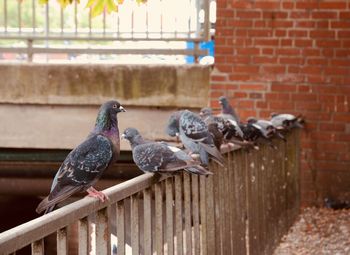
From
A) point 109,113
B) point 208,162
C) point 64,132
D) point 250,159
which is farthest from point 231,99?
point 109,113

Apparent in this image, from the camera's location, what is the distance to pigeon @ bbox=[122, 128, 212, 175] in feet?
16.0

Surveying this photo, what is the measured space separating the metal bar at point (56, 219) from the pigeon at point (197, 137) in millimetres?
1396

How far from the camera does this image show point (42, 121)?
1069 cm

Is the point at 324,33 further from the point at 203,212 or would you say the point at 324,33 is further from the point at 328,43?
the point at 203,212

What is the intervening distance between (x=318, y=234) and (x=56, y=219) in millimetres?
6529

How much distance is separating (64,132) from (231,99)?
2.08m

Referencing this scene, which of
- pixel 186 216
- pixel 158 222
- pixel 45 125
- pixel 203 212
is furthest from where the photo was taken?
pixel 45 125

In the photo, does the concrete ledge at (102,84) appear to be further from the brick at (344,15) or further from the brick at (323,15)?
the brick at (344,15)

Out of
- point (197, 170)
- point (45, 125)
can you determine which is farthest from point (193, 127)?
point (45, 125)

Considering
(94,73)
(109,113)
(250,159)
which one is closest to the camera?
(109,113)

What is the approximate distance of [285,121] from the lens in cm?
974

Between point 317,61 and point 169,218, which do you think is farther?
point 317,61

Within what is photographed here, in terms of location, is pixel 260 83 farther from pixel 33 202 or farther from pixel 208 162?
pixel 208 162

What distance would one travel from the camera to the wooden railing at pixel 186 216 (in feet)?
11.5
